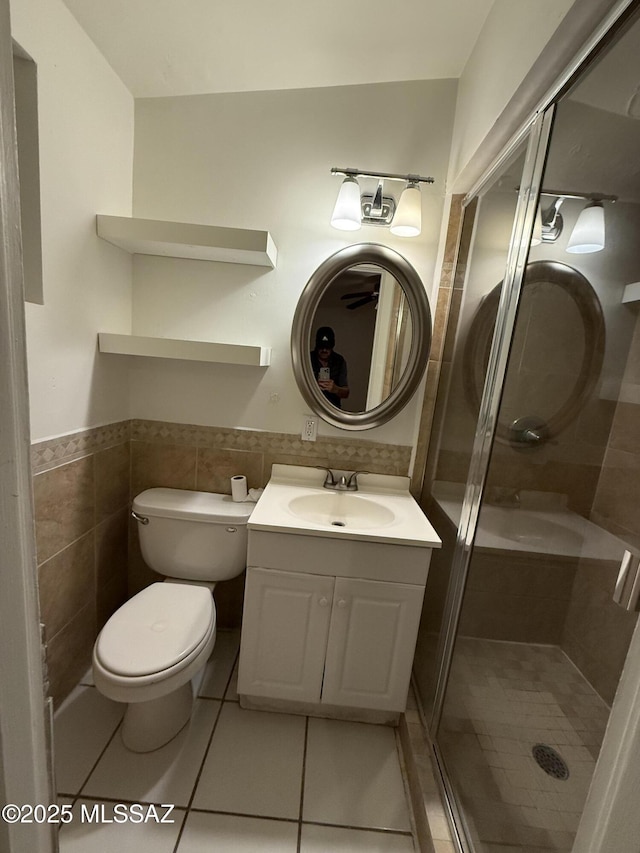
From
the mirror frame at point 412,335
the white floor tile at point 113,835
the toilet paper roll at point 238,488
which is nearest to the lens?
the white floor tile at point 113,835

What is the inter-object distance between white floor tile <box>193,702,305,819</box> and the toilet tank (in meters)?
0.51

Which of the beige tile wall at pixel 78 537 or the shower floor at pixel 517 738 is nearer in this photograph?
the shower floor at pixel 517 738

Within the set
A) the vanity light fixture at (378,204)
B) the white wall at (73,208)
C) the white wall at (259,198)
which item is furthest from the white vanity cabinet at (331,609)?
the vanity light fixture at (378,204)

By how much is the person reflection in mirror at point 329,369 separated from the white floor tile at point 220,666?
3.92ft

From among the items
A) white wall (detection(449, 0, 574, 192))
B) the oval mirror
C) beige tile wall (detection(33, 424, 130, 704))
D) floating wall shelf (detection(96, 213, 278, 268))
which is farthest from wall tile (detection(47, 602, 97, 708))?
white wall (detection(449, 0, 574, 192))

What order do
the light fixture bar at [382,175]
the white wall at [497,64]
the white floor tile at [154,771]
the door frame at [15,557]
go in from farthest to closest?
the light fixture bar at [382,175] < the white floor tile at [154,771] < the white wall at [497,64] < the door frame at [15,557]

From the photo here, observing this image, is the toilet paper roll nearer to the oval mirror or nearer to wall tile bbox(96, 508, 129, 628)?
wall tile bbox(96, 508, 129, 628)

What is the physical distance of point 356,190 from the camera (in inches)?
54.4

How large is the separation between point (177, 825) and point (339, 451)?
1.27 metres

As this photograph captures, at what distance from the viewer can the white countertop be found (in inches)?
48.7

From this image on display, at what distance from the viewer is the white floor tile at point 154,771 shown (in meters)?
1.13

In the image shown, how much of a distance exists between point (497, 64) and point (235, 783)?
2.25 m

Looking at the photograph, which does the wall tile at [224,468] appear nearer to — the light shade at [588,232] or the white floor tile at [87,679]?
the white floor tile at [87,679]

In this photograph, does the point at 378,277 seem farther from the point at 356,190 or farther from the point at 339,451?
the point at 339,451
